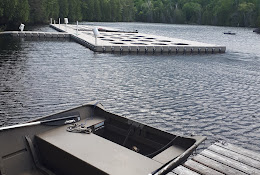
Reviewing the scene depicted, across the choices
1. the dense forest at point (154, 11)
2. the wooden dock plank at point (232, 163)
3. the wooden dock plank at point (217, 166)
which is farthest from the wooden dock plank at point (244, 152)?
the dense forest at point (154, 11)

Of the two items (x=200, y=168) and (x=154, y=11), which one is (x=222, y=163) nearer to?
(x=200, y=168)

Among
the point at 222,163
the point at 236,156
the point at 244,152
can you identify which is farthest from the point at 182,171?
the point at 244,152

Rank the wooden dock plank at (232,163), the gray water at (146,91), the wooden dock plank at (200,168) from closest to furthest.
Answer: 1. the wooden dock plank at (200,168)
2. the wooden dock plank at (232,163)
3. the gray water at (146,91)

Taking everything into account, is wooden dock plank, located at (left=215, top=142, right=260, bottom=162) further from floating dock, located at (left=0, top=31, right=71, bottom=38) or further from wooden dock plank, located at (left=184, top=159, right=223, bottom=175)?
floating dock, located at (left=0, top=31, right=71, bottom=38)

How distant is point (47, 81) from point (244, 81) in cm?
1504

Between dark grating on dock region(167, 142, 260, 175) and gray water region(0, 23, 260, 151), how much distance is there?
4230mm

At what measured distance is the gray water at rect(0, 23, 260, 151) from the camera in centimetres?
1299

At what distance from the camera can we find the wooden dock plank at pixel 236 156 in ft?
21.3

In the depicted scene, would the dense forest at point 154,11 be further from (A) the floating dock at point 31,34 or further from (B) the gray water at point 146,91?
(B) the gray water at point 146,91

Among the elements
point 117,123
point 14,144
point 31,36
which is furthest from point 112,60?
point 31,36

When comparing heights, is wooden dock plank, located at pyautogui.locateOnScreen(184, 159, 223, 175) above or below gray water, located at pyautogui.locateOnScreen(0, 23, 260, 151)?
above

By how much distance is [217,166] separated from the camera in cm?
628

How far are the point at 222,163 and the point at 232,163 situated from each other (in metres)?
0.23

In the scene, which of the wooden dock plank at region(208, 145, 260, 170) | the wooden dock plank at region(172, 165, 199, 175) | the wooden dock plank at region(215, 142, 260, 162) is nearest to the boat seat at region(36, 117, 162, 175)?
the wooden dock plank at region(172, 165, 199, 175)
